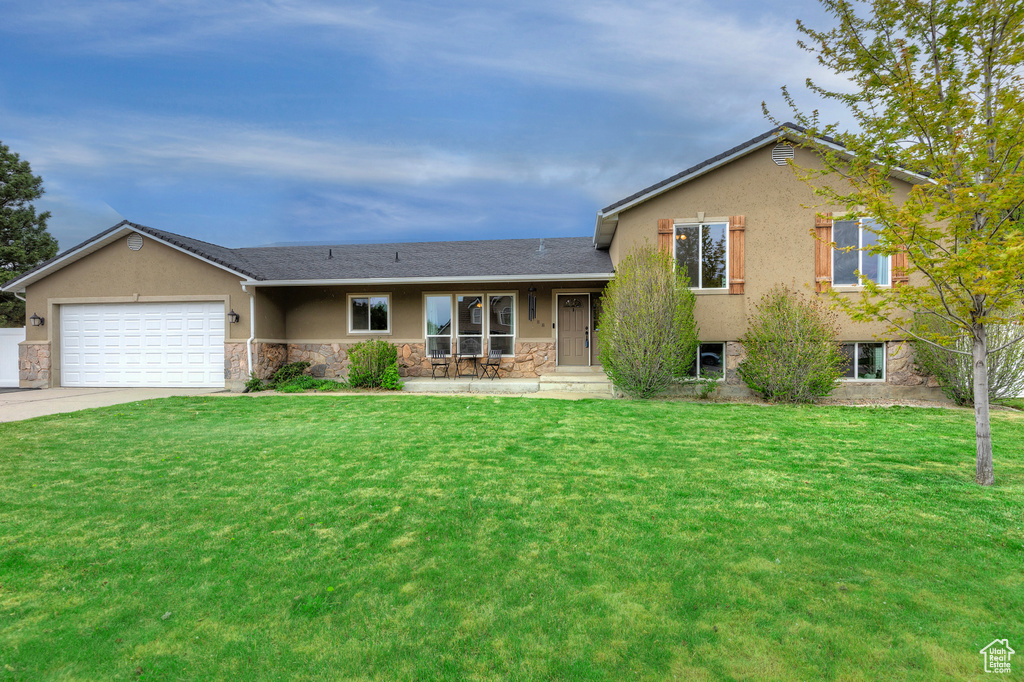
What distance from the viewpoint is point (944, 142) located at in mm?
4160

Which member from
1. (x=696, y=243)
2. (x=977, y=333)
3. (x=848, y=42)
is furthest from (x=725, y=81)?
(x=977, y=333)

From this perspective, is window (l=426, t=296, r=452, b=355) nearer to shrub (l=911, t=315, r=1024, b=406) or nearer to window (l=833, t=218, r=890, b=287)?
window (l=833, t=218, r=890, b=287)

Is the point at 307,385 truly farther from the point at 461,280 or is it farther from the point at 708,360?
the point at 708,360

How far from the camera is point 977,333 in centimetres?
425

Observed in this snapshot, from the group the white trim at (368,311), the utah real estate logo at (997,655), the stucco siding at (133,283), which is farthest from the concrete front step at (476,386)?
the utah real estate logo at (997,655)

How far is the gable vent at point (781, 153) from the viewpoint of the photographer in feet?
33.5

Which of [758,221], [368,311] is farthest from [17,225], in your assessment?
[758,221]

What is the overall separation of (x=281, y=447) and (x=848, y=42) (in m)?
7.74

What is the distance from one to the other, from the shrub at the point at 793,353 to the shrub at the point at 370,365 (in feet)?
27.8

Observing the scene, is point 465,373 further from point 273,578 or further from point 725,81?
point 725,81

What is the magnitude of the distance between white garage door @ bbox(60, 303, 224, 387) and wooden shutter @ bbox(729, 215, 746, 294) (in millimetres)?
13014

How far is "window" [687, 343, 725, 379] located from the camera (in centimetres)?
1066

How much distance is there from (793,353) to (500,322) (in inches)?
281

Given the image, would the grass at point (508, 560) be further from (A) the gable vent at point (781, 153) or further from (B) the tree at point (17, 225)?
(B) the tree at point (17, 225)
